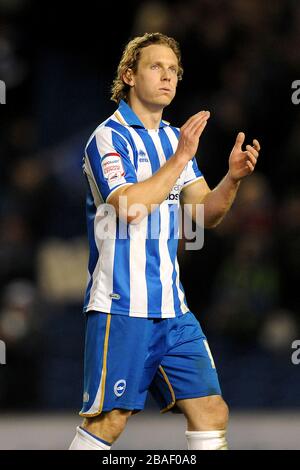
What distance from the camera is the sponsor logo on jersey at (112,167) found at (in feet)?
14.7

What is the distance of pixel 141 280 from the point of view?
4.56 metres

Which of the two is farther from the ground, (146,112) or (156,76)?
(156,76)

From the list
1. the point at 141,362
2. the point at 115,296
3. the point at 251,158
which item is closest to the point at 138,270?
the point at 115,296

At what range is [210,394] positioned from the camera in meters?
4.61

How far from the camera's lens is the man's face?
466cm

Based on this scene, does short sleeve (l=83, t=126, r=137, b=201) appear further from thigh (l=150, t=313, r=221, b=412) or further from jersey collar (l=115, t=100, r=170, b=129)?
thigh (l=150, t=313, r=221, b=412)

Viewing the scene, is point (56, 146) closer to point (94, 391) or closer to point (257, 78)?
point (257, 78)

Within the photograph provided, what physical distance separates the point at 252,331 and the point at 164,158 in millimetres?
3549

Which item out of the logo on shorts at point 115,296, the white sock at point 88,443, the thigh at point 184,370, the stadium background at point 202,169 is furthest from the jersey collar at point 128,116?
the stadium background at point 202,169

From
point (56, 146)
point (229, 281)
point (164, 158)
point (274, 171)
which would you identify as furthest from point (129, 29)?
point (164, 158)

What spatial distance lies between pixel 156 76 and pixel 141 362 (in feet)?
4.00

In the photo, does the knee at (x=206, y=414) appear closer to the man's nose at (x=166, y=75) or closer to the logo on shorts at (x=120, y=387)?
the logo on shorts at (x=120, y=387)

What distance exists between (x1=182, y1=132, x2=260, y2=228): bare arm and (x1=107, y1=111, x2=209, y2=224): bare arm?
15.1 inches

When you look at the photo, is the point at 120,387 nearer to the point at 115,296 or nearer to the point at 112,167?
the point at 115,296
